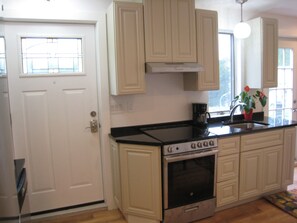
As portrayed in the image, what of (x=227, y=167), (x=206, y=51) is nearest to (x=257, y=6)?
(x=206, y=51)

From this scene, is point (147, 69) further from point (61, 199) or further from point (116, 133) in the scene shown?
point (61, 199)

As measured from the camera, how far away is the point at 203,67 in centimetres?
279

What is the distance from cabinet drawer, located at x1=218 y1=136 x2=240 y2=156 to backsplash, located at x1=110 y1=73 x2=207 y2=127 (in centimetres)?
68

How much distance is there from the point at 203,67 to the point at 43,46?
5.66ft

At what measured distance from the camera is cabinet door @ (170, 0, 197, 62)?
2631 millimetres

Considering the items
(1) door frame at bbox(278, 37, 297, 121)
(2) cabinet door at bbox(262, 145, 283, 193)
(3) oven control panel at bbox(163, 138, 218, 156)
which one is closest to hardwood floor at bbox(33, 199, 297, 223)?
(2) cabinet door at bbox(262, 145, 283, 193)

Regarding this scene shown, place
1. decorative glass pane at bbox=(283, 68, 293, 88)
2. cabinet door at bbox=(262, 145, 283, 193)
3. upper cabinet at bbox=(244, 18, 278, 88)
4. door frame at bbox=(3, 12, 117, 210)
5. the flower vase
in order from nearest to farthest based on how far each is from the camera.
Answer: door frame at bbox=(3, 12, 117, 210) < cabinet door at bbox=(262, 145, 283, 193) < upper cabinet at bbox=(244, 18, 278, 88) < the flower vase < decorative glass pane at bbox=(283, 68, 293, 88)

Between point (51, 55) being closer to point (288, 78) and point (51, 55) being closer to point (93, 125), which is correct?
point (93, 125)

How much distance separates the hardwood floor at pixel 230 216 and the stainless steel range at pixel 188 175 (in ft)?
0.66

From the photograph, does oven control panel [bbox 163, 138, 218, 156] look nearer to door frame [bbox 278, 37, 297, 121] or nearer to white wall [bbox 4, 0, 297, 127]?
white wall [bbox 4, 0, 297, 127]

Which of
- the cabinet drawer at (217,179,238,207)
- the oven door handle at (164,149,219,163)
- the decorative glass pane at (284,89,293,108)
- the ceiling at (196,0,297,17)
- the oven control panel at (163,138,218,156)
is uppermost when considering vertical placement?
the ceiling at (196,0,297,17)

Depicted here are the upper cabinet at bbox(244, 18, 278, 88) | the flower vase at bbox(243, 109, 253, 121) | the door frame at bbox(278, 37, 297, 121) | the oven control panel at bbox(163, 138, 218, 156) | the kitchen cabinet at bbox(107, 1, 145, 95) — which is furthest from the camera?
the door frame at bbox(278, 37, 297, 121)

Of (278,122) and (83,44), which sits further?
(278,122)

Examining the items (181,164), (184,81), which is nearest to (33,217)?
(181,164)
